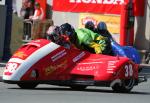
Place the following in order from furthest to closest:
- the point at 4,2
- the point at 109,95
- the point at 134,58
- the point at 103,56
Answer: the point at 4,2 → the point at 134,58 → the point at 103,56 → the point at 109,95

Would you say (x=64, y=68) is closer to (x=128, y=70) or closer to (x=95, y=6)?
(x=128, y=70)

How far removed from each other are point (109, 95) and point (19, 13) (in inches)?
653

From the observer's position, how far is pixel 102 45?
1669cm

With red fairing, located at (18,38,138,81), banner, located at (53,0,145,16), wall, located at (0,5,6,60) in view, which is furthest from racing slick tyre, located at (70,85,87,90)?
banner, located at (53,0,145,16)

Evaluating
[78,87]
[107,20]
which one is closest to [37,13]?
[107,20]

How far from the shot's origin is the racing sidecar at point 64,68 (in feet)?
51.4

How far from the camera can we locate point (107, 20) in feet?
97.9

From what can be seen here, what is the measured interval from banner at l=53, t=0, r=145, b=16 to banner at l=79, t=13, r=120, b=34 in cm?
19

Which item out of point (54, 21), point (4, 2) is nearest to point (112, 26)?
point (54, 21)

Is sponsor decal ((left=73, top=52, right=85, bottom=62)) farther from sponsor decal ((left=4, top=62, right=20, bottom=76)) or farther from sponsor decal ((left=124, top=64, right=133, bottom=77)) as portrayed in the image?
sponsor decal ((left=4, top=62, right=20, bottom=76))

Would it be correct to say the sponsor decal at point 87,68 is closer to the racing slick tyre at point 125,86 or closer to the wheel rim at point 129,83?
the racing slick tyre at point 125,86

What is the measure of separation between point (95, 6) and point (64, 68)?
565 inches

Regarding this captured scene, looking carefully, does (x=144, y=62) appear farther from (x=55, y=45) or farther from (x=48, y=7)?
(x=55, y=45)

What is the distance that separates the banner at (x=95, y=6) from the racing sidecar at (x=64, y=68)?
42.0 ft
